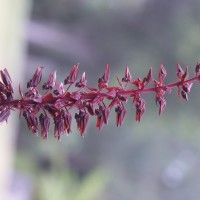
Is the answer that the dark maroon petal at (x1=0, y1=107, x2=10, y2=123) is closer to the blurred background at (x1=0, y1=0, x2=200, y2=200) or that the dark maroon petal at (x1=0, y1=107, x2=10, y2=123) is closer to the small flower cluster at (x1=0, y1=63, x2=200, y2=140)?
the small flower cluster at (x1=0, y1=63, x2=200, y2=140)

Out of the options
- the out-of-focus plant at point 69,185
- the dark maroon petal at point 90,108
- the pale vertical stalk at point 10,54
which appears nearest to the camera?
the dark maroon petal at point 90,108

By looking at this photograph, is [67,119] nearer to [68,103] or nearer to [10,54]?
[68,103]

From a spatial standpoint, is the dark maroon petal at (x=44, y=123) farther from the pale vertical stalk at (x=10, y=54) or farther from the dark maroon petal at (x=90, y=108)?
the pale vertical stalk at (x=10, y=54)

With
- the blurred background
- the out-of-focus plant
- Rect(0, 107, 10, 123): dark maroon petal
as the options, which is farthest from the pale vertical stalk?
Rect(0, 107, 10, 123): dark maroon petal

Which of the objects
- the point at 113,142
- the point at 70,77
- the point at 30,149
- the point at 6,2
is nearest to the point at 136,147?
the point at 113,142

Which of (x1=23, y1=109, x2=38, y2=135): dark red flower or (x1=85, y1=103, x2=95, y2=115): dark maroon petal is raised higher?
(x1=85, y1=103, x2=95, y2=115): dark maroon petal

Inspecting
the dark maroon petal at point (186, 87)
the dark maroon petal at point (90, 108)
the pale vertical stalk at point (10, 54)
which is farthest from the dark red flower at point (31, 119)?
the pale vertical stalk at point (10, 54)

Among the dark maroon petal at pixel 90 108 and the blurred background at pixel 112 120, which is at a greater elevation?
the blurred background at pixel 112 120

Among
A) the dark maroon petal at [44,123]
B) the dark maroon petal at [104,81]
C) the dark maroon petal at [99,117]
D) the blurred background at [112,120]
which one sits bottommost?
the dark maroon petal at [44,123]

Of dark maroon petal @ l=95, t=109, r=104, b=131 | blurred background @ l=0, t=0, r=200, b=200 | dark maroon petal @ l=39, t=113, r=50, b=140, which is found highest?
blurred background @ l=0, t=0, r=200, b=200
